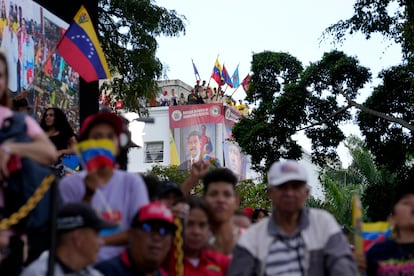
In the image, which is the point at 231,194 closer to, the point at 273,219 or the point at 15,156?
the point at 273,219

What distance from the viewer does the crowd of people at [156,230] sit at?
5.11 meters

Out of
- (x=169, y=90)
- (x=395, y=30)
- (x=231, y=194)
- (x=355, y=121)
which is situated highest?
(x=169, y=90)

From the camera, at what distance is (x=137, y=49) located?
25234 millimetres

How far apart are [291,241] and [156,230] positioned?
865mm

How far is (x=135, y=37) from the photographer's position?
82.9 ft

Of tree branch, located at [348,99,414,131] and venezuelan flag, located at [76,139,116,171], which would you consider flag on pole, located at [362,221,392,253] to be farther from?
tree branch, located at [348,99,414,131]

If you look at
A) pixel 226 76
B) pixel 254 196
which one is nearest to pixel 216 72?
pixel 226 76

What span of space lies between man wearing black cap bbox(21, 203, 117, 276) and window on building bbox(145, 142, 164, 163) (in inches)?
2503

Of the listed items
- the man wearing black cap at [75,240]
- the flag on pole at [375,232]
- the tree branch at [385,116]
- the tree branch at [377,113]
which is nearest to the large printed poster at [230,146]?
the tree branch at [377,113]

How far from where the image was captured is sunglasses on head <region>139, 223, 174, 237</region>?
219 inches

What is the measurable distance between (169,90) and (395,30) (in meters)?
53.3

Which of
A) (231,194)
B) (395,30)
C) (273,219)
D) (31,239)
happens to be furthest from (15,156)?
(395,30)

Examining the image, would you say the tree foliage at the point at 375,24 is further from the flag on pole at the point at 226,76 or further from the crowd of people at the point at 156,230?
the flag on pole at the point at 226,76

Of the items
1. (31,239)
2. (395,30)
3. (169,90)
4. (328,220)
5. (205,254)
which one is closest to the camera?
(31,239)
